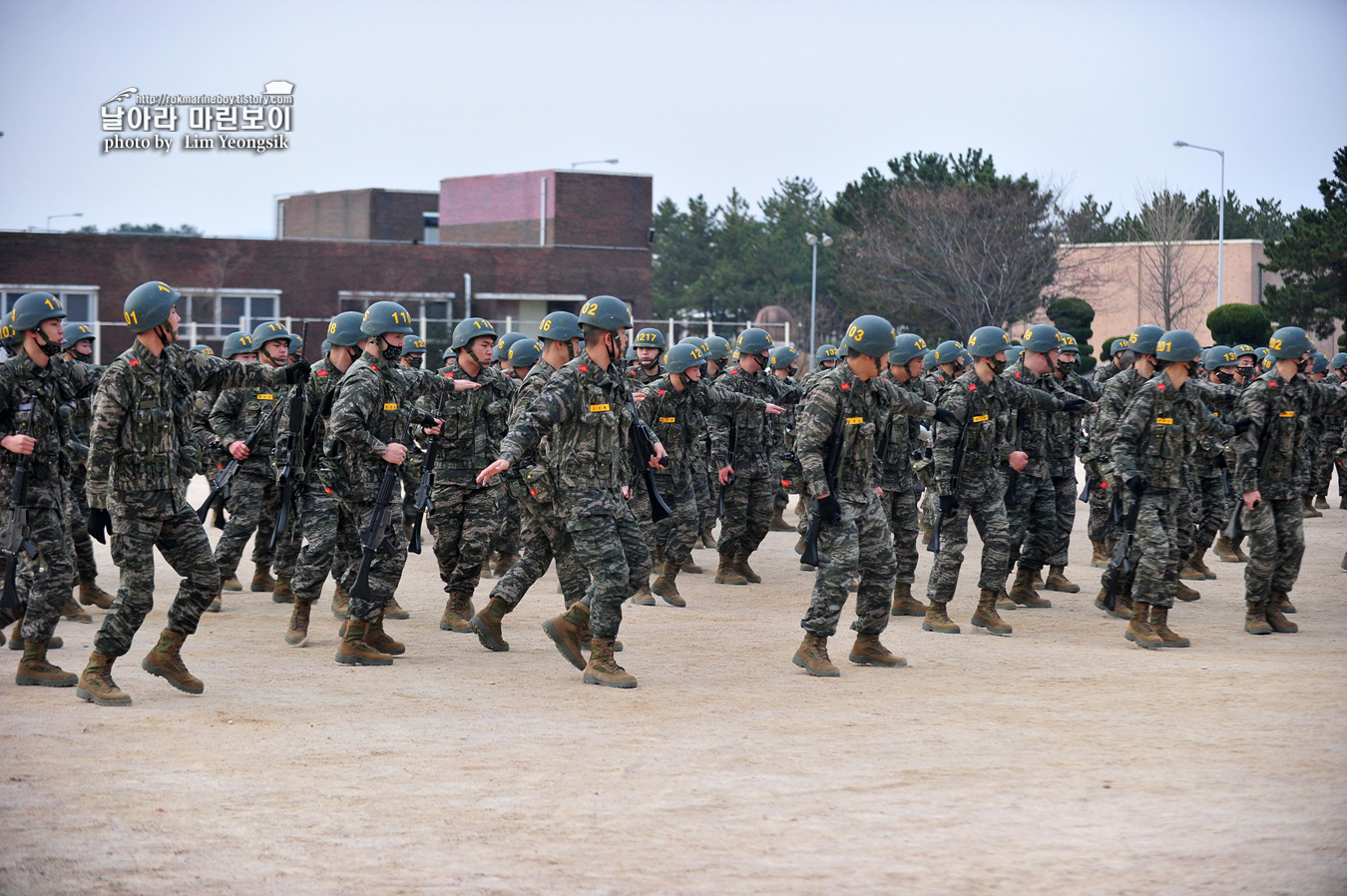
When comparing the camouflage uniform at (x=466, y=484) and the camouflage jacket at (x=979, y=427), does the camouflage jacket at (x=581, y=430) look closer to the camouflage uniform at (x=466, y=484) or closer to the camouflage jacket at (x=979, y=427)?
the camouflage uniform at (x=466, y=484)

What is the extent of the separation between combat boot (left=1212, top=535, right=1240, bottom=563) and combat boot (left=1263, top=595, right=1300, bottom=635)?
13.8ft

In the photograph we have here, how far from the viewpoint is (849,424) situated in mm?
8953

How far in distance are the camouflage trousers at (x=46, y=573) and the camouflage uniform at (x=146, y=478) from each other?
0.53 meters

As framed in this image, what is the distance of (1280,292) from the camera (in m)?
42.1

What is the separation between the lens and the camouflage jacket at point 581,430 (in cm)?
854

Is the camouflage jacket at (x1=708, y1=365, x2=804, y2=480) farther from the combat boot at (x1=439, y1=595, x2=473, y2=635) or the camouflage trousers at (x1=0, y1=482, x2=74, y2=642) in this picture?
the camouflage trousers at (x1=0, y1=482, x2=74, y2=642)

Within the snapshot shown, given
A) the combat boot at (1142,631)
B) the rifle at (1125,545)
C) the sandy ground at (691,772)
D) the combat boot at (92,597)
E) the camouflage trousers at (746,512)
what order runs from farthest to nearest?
the camouflage trousers at (746,512), the combat boot at (92,597), the rifle at (1125,545), the combat boot at (1142,631), the sandy ground at (691,772)

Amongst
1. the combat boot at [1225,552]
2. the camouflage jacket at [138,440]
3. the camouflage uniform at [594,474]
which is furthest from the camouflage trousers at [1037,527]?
the camouflage jacket at [138,440]

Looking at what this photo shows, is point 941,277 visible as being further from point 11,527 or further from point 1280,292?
point 11,527

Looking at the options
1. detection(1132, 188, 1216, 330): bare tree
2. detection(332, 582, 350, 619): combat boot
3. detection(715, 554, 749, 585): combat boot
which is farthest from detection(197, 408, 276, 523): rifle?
detection(1132, 188, 1216, 330): bare tree

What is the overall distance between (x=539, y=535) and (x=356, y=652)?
150 cm

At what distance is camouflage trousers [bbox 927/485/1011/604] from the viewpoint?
426 inches

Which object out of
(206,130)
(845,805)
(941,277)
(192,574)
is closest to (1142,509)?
(845,805)

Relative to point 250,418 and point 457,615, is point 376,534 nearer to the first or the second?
point 457,615
